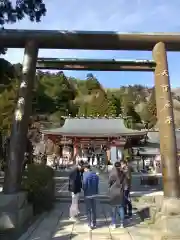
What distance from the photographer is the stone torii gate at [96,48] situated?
7395 millimetres

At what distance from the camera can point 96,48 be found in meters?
8.91

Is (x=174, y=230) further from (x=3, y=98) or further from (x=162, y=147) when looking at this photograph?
(x=3, y=98)

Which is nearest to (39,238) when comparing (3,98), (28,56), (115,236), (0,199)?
(0,199)

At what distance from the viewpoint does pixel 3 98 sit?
34406 mm

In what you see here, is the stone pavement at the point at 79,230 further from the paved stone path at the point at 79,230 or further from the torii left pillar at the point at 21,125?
the torii left pillar at the point at 21,125

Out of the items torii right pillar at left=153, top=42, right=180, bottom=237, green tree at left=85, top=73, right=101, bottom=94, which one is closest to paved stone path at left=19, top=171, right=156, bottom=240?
torii right pillar at left=153, top=42, right=180, bottom=237

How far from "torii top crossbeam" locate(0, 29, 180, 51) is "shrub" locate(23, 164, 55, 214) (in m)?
3.77

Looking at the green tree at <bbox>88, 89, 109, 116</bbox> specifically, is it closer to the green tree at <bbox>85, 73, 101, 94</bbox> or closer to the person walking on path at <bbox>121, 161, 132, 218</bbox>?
the green tree at <bbox>85, 73, 101, 94</bbox>

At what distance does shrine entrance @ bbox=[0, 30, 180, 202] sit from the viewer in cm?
741

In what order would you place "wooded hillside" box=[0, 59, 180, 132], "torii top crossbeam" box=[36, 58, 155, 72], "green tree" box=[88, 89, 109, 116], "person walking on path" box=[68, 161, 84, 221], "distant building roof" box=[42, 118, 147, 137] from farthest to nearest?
"wooded hillside" box=[0, 59, 180, 132] < "green tree" box=[88, 89, 109, 116] < "distant building roof" box=[42, 118, 147, 137] < "torii top crossbeam" box=[36, 58, 155, 72] < "person walking on path" box=[68, 161, 84, 221]

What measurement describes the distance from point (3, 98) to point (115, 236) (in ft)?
99.2

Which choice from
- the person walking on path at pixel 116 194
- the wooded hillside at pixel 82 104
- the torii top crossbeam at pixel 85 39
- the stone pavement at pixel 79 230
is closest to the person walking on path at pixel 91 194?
the stone pavement at pixel 79 230

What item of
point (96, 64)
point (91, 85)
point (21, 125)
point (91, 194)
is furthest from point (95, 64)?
point (91, 85)

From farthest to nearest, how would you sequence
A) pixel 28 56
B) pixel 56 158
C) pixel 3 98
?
pixel 56 158 → pixel 3 98 → pixel 28 56
